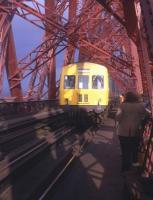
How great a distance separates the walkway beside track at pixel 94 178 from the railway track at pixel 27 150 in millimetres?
426

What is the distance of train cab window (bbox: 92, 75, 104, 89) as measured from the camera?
25484 millimetres

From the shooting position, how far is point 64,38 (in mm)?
26391

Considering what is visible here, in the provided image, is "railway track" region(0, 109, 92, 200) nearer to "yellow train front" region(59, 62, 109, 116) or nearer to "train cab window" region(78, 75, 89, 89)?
"yellow train front" region(59, 62, 109, 116)

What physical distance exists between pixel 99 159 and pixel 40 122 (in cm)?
920

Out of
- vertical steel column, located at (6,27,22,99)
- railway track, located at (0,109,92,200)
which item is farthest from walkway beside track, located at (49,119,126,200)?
vertical steel column, located at (6,27,22,99)

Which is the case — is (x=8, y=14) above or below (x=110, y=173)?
above

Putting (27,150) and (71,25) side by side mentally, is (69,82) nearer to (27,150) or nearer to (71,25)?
(71,25)

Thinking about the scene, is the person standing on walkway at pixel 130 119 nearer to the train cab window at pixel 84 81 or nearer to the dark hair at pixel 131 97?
the dark hair at pixel 131 97

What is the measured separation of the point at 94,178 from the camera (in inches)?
450

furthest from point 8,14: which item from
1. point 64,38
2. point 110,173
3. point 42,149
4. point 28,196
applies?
point 28,196

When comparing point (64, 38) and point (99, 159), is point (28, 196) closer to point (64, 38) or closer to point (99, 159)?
point (99, 159)

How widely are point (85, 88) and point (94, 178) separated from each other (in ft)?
46.3

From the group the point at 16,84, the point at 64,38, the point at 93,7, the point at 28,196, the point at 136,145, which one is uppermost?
the point at 93,7

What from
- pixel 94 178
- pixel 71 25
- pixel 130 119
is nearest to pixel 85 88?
pixel 71 25
